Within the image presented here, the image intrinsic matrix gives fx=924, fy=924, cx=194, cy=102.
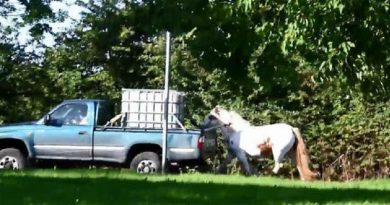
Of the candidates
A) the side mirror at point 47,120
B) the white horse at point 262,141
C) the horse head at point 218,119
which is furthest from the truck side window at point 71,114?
the white horse at point 262,141

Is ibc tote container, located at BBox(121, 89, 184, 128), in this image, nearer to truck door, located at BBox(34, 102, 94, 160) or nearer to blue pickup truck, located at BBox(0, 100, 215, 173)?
blue pickup truck, located at BBox(0, 100, 215, 173)

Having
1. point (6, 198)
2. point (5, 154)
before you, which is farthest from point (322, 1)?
point (5, 154)

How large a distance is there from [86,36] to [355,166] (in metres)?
10.5

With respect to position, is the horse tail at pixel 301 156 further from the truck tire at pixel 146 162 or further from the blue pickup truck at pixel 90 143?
the truck tire at pixel 146 162

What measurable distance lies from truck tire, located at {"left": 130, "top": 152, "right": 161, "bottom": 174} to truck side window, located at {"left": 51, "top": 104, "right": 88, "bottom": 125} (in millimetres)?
1490

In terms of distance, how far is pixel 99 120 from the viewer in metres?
21.3

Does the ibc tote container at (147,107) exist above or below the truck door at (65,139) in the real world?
above

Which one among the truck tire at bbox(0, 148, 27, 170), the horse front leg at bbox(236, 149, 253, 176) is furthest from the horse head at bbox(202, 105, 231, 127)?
the truck tire at bbox(0, 148, 27, 170)

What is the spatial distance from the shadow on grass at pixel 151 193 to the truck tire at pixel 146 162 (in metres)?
8.32

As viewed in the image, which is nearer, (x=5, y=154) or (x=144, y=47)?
(x=5, y=154)

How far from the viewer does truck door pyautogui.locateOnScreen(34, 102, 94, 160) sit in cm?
2073

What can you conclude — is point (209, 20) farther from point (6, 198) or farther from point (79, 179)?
point (6, 198)

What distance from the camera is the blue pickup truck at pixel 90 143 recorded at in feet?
67.3

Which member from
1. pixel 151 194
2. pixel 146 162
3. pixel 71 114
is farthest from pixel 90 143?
pixel 151 194
